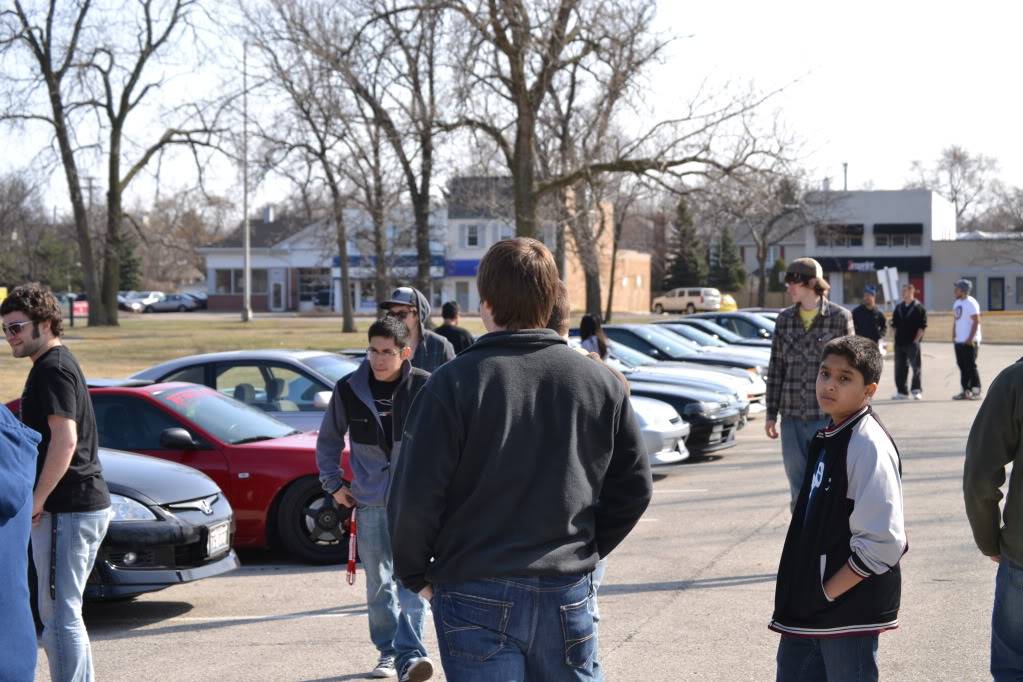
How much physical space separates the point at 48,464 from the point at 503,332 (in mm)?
2398

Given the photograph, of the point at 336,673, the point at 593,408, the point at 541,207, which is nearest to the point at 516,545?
the point at 593,408

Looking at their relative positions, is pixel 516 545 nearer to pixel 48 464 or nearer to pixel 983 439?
pixel 983 439

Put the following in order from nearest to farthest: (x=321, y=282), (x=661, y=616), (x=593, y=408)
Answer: (x=593, y=408) < (x=661, y=616) < (x=321, y=282)

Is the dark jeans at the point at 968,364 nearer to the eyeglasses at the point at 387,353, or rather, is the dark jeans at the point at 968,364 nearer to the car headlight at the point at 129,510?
the car headlight at the point at 129,510

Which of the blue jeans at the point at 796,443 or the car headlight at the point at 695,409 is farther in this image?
the car headlight at the point at 695,409

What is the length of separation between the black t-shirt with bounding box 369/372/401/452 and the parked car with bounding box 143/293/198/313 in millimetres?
87602

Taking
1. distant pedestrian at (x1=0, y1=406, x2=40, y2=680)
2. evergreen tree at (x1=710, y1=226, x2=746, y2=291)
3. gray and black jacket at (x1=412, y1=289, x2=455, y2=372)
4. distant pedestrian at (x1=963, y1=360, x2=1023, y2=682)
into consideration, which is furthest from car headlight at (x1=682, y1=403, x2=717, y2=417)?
evergreen tree at (x1=710, y1=226, x2=746, y2=291)

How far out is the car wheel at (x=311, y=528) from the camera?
8.91 metres

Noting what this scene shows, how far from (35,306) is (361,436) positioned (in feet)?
5.53

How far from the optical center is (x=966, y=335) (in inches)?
764

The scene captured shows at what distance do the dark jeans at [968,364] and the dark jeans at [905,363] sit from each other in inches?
26.8

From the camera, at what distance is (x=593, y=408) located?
330cm

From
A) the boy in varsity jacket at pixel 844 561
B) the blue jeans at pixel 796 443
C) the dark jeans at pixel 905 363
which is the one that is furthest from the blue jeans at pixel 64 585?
the dark jeans at pixel 905 363

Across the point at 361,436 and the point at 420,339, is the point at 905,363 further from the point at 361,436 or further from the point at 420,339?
the point at 361,436
